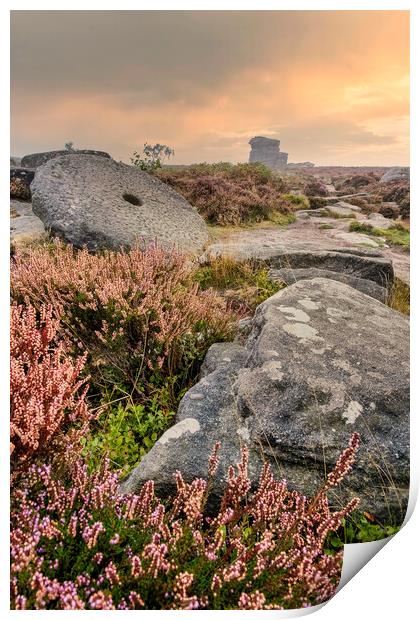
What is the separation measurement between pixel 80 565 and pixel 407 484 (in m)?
1.42

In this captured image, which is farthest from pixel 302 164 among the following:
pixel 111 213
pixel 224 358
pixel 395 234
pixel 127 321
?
pixel 111 213

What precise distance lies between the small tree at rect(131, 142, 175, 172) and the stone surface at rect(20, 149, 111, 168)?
168 mm

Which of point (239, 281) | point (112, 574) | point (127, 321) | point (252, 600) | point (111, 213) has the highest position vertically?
point (111, 213)

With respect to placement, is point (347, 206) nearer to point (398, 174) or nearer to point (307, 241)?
point (307, 241)

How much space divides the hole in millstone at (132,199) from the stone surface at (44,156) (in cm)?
79

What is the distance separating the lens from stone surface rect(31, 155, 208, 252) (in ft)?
11.9

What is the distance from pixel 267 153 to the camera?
2.75 meters

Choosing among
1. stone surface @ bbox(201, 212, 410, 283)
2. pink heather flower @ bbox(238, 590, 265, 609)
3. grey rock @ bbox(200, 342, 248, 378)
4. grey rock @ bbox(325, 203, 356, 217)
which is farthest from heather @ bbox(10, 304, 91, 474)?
grey rock @ bbox(325, 203, 356, 217)

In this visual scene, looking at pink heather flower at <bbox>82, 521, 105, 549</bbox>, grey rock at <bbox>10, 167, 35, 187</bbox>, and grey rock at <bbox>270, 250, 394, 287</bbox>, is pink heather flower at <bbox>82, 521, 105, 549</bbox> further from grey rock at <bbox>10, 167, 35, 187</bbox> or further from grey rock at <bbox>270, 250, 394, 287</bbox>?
grey rock at <bbox>10, 167, 35, 187</bbox>

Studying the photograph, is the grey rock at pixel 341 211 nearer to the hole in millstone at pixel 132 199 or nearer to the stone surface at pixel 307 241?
the stone surface at pixel 307 241

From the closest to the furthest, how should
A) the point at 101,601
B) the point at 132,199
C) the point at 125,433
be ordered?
the point at 101,601 → the point at 125,433 → the point at 132,199

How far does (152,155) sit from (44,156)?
71 centimetres

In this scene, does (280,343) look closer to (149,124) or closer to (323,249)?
(323,249)

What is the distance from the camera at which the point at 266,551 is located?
1.74 metres
